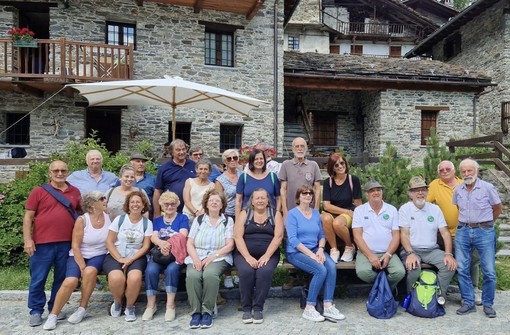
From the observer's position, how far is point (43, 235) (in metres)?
3.72

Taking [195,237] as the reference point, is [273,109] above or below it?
above

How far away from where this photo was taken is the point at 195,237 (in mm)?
4035

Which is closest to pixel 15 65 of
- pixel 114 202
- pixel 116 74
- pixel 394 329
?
pixel 116 74

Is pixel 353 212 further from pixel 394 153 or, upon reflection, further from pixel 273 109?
pixel 273 109

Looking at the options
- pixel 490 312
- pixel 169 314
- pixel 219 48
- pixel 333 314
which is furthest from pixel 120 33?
pixel 490 312

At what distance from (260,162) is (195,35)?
30.6 ft

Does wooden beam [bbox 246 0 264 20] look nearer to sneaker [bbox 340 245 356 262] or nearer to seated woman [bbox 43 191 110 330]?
sneaker [bbox 340 245 356 262]

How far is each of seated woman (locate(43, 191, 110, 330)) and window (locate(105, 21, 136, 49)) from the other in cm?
941

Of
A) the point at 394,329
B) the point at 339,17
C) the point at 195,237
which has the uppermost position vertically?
the point at 339,17

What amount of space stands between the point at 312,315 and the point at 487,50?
17912 mm

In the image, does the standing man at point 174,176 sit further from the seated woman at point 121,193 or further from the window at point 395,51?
the window at point 395,51

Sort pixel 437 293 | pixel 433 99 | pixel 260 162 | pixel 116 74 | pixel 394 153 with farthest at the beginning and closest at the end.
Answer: pixel 433 99 < pixel 116 74 < pixel 394 153 < pixel 260 162 < pixel 437 293

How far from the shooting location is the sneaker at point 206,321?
369cm

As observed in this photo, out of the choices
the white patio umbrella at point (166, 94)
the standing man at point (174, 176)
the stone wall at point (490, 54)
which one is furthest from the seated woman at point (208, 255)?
the stone wall at point (490, 54)
